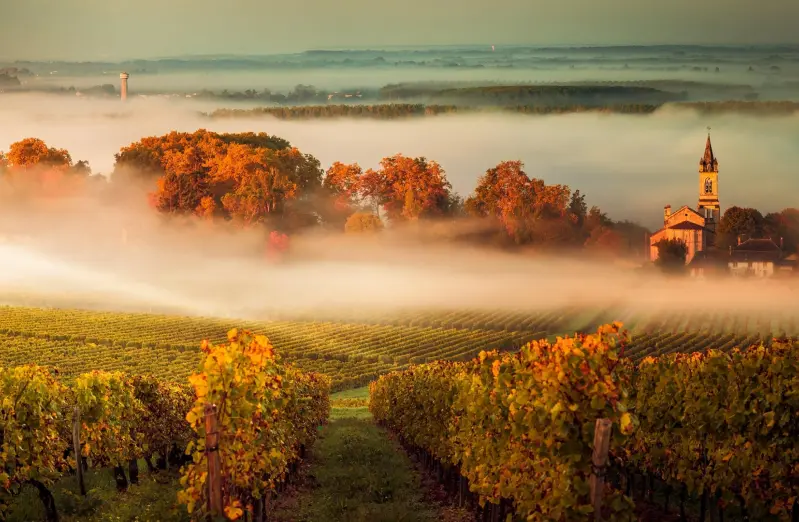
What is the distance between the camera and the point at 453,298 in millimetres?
29141

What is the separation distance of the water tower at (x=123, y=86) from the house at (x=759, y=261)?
17856 millimetres

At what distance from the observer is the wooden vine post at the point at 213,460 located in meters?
5.88

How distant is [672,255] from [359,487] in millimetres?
16949

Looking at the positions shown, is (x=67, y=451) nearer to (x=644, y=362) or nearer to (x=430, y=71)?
(x=644, y=362)

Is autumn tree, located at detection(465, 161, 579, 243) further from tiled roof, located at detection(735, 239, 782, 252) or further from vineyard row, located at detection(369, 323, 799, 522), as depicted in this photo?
vineyard row, located at detection(369, 323, 799, 522)

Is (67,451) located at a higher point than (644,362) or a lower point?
lower

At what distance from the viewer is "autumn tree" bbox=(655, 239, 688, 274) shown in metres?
A: 25.6

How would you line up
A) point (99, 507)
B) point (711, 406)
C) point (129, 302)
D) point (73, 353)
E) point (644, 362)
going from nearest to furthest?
point (711, 406)
point (99, 507)
point (644, 362)
point (73, 353)
point (129, 302)

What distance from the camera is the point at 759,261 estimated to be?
2511cm

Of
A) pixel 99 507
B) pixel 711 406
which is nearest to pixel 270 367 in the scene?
pixel 99 507

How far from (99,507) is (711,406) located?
5.13 metres

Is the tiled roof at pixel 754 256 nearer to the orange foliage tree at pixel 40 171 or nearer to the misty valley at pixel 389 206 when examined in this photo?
the misty valley at pixel 389 206

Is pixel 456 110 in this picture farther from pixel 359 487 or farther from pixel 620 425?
pixel 620 425

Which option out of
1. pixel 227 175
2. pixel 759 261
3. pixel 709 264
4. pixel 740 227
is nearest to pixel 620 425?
pixel 709 264
